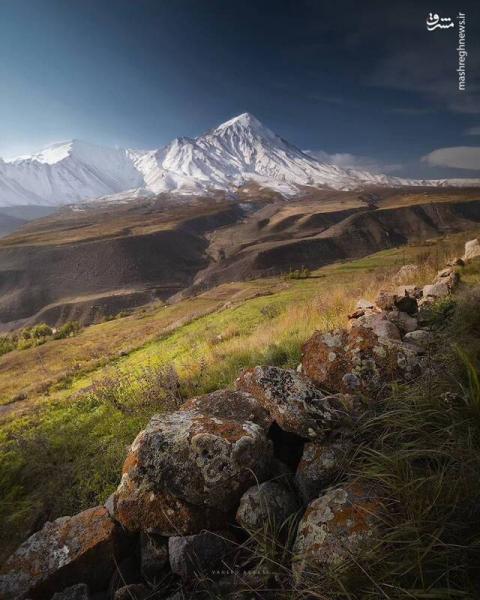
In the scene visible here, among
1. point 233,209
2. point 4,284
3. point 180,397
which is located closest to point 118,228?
point 4,284

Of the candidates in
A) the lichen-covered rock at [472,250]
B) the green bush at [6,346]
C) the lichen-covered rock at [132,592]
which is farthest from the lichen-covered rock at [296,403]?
the green bush at [6,346]

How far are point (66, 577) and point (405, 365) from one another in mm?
3324

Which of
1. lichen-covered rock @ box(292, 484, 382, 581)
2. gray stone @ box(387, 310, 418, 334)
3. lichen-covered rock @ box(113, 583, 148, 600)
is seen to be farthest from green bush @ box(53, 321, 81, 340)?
lichen-covered rock @ box(292, 484, 382, 581)

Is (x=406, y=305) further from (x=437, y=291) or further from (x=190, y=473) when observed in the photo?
(x=190, y=473)

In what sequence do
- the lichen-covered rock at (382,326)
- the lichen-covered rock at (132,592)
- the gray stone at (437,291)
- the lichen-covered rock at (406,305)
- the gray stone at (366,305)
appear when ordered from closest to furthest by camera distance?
the lichen-covered rock at (132,592)
the lichen-covered rock at (382,326)
the lichen-covered rock at (406,305)
the gray stone at (437,291)
the gray stone at (366,305)

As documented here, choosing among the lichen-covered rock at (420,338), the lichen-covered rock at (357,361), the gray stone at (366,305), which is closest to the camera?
the lichen-covered rock at (357,361)

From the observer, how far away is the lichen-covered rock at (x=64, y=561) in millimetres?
2666

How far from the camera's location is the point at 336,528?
2127 millimetres

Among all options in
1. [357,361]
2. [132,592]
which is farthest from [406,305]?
[132,592]

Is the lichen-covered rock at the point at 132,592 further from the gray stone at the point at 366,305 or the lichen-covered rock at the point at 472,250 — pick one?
the lichen-covered rock at the point at 472,250

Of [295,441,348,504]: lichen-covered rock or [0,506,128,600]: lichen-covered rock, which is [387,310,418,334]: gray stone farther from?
[0,506,128,600]: lichen-covered rock

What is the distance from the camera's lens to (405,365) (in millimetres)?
3469

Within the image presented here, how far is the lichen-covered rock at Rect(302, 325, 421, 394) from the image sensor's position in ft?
11.3

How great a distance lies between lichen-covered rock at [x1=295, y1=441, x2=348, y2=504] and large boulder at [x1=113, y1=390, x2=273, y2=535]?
286 mm
